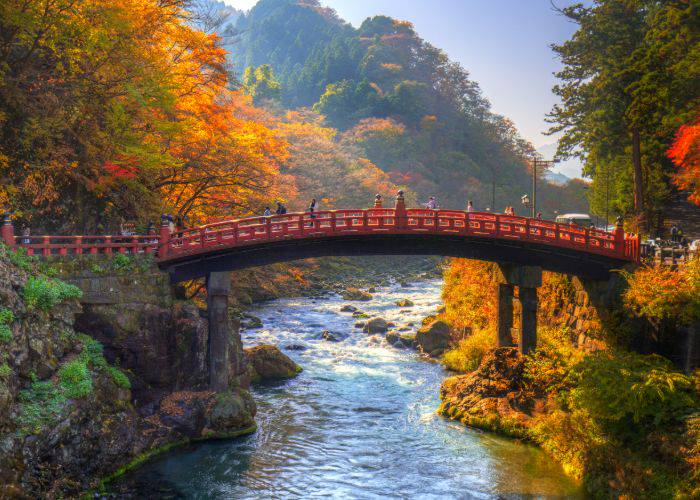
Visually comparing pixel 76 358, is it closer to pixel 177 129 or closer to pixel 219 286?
pixel 219 286

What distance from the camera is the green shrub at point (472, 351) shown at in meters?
29.6

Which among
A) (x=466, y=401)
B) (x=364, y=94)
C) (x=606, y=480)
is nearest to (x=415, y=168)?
(x=364, y=94)

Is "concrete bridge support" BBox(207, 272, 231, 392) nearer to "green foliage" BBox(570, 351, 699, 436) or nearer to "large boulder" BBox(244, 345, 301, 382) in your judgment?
"large boulder" BBox(244, 345, 301, 382)

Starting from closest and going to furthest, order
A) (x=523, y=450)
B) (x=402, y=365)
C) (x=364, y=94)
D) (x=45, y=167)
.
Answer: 1. (x=523, y=450)
2. (x=45, y=167)
3. (x=402, y=365)
4. (x=364, y=94)

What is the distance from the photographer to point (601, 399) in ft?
62.4

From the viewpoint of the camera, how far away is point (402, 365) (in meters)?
31.7

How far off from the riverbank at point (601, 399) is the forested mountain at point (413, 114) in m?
56.6

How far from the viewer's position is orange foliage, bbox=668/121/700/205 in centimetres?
2689

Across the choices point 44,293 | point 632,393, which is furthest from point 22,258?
point 632,393

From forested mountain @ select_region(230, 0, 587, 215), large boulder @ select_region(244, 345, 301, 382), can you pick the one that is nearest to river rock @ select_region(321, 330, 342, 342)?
large boulder @ select_region(244, 345, 301, 382)

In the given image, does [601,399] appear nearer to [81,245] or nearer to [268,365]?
[268,365]

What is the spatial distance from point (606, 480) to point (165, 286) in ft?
55.3

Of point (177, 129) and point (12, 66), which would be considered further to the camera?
point (177, 129)

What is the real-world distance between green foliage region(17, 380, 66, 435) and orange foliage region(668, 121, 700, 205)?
2680cm
